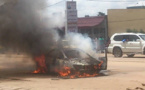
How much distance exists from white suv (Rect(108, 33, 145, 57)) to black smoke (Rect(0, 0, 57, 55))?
32.5 feet

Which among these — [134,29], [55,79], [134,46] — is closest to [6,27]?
[55,79]

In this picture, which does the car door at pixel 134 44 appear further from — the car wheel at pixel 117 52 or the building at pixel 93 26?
the building at pixel 93 26

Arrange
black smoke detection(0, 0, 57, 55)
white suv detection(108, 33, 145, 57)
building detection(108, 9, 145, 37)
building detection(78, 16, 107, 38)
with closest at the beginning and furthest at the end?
black smoke detection(0, 0, 57, 55)
white suv detection(108, 33, 145, 57)
building detection(108, 9, 145, 37)
building detection(78, 16, 107, 38)

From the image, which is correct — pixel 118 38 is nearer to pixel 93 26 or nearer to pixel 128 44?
pixel 128 44

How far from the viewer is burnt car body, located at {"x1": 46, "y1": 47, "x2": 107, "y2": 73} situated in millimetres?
11453

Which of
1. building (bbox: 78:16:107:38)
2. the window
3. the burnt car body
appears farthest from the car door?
building (bbox: 78:16:107:38)

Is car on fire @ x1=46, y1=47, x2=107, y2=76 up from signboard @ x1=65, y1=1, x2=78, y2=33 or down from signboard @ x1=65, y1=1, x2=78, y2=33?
down

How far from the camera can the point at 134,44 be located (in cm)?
2147

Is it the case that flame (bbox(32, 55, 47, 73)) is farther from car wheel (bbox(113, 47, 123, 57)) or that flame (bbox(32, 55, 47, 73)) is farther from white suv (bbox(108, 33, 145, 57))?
car wheel (bbox(113, 47, 123, 57))

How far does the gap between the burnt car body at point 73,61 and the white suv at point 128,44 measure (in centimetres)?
931

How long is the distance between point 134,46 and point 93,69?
1052 cm

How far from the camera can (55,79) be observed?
1092cm

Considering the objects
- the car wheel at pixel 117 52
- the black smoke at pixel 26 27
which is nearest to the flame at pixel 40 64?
the black smoke at pixel 26 27

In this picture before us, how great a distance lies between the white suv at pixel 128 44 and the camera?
21.2 m
